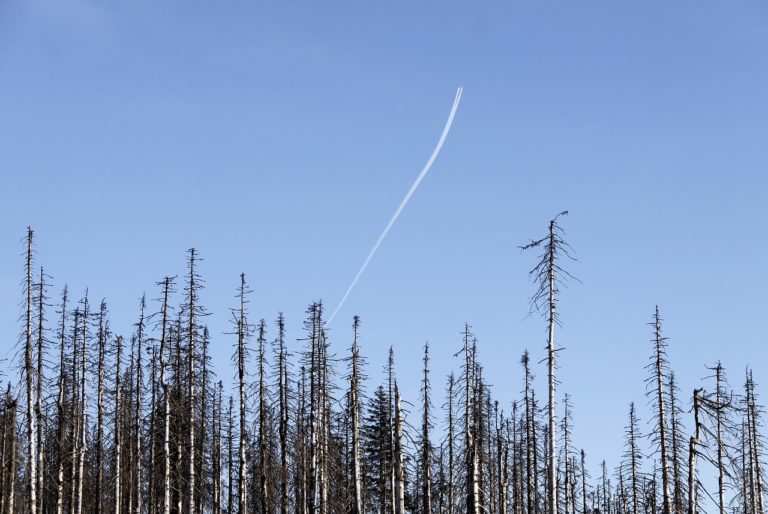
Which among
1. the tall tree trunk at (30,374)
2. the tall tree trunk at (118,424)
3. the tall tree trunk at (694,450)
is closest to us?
the tall tree trunk at (694,450)

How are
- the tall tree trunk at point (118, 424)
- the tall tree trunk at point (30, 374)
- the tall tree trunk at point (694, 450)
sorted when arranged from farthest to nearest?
the tall tree trunk at point (118, 424) < the tall tree trunk at point (30, 374) < the tall tree trunk at point (694, 450)

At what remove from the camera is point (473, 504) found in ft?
118

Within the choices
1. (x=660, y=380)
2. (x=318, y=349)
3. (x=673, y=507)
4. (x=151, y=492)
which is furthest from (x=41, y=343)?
(x=673, y=507)

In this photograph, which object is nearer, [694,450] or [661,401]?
[694,450]

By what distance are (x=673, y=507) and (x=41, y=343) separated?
35215 millimetres

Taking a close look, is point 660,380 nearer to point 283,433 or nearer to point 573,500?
point 283,433

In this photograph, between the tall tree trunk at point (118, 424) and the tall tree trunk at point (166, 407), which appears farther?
the tall tree trunk at point (118, 424)

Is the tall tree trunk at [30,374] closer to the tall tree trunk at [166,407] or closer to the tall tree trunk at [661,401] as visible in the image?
the tall tree trunk at [166,407]

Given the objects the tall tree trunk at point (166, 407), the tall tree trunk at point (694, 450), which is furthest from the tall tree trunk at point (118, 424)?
the tall tree trunk at point (694, 450)

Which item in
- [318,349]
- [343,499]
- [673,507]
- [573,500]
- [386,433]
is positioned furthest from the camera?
[573,500]

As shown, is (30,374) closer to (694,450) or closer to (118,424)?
(118,424)

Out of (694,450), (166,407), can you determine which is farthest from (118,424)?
(694,450)

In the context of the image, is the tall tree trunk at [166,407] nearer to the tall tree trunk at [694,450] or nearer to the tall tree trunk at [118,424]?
the tall tree trunk at [118,424]

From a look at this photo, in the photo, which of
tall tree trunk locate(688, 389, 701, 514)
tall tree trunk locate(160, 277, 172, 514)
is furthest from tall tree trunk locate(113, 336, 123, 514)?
tall tree trunk locate(688, 389, 701, 514)
